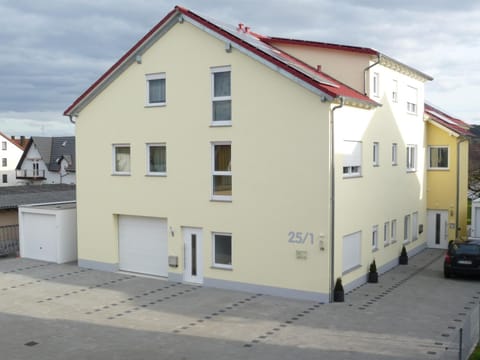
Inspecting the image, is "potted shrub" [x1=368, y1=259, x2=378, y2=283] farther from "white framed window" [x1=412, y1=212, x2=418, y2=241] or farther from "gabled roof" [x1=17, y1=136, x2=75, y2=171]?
"gabled roof" [x1=17, y1=136, x2=75, y2=171]

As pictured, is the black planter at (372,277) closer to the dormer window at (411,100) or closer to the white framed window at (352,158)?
the white framed window at (352,158)

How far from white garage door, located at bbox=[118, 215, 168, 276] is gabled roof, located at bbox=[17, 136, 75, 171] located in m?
44.8

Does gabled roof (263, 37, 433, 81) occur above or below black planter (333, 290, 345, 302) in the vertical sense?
above

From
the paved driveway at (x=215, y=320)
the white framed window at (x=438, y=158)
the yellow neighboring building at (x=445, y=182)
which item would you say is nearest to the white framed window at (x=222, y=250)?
the paved driveway at (x=215, y=320)

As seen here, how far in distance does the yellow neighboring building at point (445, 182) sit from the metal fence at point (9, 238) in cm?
1989

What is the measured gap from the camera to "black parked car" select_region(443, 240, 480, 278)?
63.4 ft

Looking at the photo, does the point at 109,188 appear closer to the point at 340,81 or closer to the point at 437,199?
the point at 340,81

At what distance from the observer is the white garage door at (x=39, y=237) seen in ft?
76.0

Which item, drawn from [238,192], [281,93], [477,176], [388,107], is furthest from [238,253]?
[477,176]

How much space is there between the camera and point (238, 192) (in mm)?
17969

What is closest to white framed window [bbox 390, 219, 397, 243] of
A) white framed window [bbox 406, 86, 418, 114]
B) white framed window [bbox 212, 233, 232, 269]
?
white framed window [bbox 406, 86, 418, 114]

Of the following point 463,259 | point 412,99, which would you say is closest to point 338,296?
point 463,259

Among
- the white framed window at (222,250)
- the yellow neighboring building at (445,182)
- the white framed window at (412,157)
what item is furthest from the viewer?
the yellow neighboring building at (445,182)

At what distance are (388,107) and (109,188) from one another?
1135 cm
